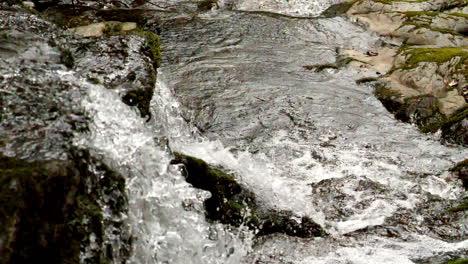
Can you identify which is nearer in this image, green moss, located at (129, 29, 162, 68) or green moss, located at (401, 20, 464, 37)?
green moss, located at (129, 29, 162, 68)

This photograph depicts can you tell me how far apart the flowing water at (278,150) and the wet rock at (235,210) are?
0.16 meters

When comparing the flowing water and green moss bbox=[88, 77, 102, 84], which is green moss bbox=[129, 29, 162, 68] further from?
green moss bbox=[88, 77, 102, 84]

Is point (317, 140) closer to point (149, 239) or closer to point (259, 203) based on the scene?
point (259, 203)

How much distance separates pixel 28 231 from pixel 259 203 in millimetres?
3473

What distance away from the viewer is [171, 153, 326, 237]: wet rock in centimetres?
549

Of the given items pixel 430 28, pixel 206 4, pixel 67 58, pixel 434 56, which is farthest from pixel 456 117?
pixel 206 4

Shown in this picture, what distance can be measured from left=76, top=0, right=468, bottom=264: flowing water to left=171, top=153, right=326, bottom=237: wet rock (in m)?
0.16

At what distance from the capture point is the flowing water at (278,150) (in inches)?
179

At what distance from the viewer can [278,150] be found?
7.59 metres

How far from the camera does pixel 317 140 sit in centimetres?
802

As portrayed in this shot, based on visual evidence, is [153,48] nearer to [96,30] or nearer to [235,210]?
[96,30]

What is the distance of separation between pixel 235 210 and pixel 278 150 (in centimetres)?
227

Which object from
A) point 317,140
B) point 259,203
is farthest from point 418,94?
point 259,203

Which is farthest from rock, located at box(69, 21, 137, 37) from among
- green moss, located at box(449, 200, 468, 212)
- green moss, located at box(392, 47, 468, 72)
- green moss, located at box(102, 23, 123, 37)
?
green moss, located at box(392, 47, 468, 72)
